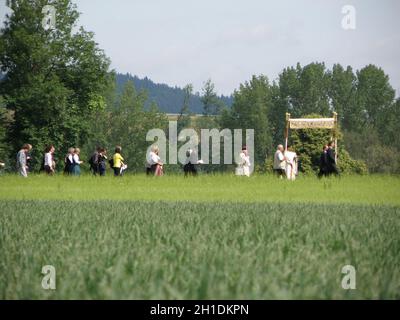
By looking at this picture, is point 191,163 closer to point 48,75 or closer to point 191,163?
point 191,163

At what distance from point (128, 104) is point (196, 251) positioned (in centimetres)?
11805

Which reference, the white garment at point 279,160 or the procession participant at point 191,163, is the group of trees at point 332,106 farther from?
the procession participant at point 191,163

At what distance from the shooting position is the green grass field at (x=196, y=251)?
7.16 m

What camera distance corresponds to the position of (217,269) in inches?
326

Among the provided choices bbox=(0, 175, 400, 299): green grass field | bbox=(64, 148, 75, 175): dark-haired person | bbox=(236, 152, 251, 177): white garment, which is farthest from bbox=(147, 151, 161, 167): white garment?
bbox=(0, 175, 400, 299): green grass field

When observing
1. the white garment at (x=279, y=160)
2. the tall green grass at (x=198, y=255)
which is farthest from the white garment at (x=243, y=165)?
the tall green grass at (x=198, y=255)

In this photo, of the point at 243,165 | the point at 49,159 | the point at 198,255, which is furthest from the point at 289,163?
the point at 198,255

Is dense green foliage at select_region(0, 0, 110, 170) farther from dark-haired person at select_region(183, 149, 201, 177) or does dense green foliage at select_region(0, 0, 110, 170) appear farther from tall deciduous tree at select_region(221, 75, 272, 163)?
tall deciduous tree at select_region(221, 75, 272, 163)

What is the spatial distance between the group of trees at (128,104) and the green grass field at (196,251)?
132 feet

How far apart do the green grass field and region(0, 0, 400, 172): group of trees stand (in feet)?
132

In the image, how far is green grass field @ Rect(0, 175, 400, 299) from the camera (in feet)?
23.5

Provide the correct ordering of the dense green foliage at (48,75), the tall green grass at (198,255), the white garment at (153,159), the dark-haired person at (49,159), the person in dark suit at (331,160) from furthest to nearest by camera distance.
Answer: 1. the dense green foliage at (48,75)
2. the dark-haired person at (49,159)
3. the white garment at (153,159)
4. the person in dark suit at (331,160)
5. the tall green grass at (198,255)

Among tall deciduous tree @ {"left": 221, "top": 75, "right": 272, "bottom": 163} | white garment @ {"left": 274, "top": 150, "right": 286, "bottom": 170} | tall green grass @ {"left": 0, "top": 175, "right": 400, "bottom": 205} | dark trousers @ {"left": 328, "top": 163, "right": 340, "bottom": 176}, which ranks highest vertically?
tall deciduous tree @ {"left": 221, "top": 75, "right": 272, "bottom": 163}
